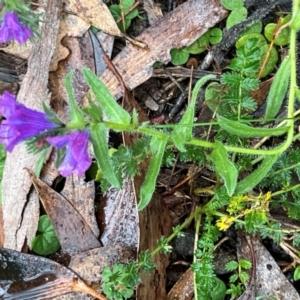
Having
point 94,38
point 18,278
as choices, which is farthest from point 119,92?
point 18,278

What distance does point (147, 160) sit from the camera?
10.9 ft

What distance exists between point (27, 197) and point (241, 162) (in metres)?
1.29

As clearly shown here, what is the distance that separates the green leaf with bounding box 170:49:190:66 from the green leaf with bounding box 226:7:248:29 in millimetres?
313

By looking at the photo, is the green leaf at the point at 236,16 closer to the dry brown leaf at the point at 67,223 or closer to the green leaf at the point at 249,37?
the green leaf at the point at 249,37

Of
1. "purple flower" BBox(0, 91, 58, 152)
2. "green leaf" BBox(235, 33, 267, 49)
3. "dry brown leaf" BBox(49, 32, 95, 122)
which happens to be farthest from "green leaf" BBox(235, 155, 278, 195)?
"dry brown leaf" BBox(49, 32, 95, 122)

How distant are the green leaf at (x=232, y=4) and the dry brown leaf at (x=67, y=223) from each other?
147cm

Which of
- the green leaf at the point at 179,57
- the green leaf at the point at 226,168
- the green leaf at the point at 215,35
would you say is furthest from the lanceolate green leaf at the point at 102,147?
the green leaf at the point at 215,35

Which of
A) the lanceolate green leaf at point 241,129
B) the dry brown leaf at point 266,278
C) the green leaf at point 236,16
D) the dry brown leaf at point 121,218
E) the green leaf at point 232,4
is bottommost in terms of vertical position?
the dry brown leaf at point 266,278

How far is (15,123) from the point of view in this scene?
2.25 m

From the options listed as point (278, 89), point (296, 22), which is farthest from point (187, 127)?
point (296, 22)

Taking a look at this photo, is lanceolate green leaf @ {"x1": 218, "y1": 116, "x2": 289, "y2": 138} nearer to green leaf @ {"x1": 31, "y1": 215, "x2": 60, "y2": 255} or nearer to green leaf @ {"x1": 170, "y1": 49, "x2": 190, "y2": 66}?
green leaf @ {"x1": 170, "y1": 49, "x2": 190, "y2": 66}

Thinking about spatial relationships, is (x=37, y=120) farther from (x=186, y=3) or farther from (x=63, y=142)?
(x=186, y=3)

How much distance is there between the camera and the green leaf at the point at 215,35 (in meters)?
3.53

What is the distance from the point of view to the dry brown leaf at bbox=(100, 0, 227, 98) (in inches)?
139
